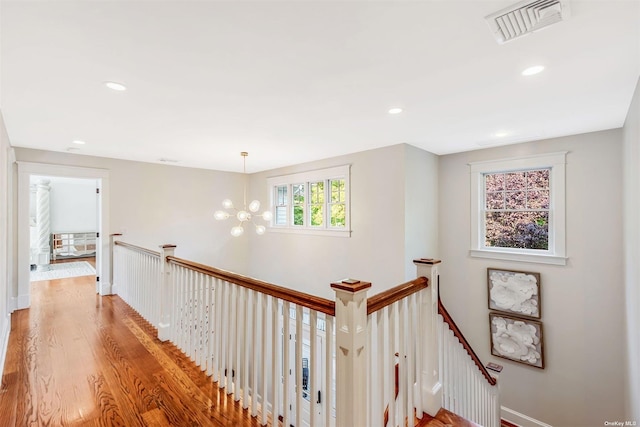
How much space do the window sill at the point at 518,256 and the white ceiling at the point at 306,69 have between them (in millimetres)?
1620

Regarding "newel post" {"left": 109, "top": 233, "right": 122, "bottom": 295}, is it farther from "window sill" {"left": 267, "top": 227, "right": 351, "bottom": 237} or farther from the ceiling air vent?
the ceiling air vent

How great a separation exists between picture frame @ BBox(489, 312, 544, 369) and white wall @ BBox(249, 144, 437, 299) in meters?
1.39

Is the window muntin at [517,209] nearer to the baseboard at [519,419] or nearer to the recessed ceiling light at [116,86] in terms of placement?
the baseboard at [519,419]

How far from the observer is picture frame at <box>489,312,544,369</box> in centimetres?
389

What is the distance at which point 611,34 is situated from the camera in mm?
1640

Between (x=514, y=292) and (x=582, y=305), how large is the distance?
71 cm

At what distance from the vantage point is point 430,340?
2.11 meters

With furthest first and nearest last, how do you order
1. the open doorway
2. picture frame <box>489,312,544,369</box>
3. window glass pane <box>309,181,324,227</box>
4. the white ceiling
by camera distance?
the open doorway, window glass pane <box>309,181,324,227</box>, picture frame <box>489,312,544,369</box>, the white ceiling

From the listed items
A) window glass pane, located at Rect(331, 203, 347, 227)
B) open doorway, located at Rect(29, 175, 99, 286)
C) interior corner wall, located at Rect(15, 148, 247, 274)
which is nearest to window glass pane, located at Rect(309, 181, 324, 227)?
window glass pane, located at Rect(331, 203, 347, 227)

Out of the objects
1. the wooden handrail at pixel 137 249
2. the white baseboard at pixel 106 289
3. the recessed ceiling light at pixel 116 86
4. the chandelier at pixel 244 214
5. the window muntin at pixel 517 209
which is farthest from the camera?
the white baseboard at pixel 106 289

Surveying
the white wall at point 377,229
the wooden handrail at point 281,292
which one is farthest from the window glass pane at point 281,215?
the wooden handrail at point 281,292

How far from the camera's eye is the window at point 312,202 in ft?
16.3

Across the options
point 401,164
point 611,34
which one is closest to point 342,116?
point 401,164

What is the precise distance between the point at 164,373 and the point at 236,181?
4806 mm
